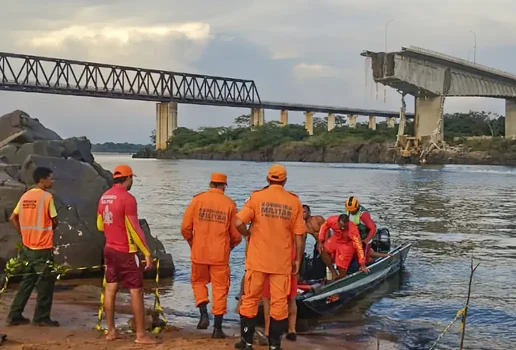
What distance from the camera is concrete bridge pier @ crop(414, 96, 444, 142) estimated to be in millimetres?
88375

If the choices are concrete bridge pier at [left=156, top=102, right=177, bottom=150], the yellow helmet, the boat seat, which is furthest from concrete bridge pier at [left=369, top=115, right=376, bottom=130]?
the boat seat

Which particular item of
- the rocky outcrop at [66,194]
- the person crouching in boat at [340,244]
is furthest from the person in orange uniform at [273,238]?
the rocky outcrop at [66,194]

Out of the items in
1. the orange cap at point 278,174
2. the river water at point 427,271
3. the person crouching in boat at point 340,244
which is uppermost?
the orange cap at point 278,174

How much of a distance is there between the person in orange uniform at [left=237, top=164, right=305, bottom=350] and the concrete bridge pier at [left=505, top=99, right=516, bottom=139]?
315 ft

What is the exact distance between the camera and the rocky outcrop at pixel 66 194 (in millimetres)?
12867

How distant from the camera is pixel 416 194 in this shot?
42.6m

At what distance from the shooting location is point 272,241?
7.45m

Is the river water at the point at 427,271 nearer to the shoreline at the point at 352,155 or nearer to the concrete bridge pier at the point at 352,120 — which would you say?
the shoreline at the point at 352,155

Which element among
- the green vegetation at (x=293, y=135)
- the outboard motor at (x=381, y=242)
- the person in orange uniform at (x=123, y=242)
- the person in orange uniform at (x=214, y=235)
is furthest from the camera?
the green vegetation at (x=293, y=135)

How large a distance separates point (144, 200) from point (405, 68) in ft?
177

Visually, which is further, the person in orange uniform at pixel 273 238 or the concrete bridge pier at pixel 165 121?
the concrete bridge pier at pixel 165 121

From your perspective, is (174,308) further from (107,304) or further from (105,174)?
(105,174)

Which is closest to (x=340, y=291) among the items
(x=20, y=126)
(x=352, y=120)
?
(x=20, y=126)

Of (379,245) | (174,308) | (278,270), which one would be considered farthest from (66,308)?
(379,245)
